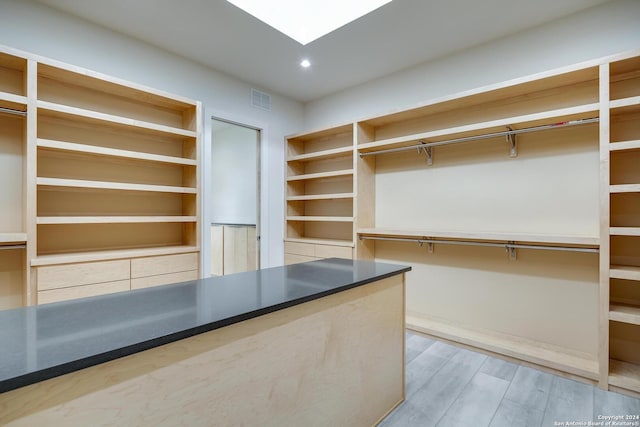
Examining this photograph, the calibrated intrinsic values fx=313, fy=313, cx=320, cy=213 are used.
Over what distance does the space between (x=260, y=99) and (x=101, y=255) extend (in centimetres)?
254

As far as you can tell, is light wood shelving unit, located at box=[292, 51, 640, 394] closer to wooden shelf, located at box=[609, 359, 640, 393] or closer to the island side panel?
wooden shelf, located at box=[609, 359, 640, 393]

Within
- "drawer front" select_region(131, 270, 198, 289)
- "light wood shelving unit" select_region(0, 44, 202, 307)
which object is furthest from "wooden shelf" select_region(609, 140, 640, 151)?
"drawer front" select_region(131, 270, 198, 289)

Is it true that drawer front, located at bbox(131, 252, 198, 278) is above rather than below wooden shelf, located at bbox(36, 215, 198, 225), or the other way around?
below

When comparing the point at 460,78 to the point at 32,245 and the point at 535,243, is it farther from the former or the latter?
the point at 32,245

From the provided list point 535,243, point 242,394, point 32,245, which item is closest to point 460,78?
point 535,243

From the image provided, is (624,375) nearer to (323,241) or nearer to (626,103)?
(626,103)

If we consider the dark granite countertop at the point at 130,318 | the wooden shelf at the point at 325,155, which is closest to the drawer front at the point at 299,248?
the wooden shelf at the point at 325,155

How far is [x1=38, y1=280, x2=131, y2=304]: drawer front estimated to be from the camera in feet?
7.11

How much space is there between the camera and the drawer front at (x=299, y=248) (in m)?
3.92

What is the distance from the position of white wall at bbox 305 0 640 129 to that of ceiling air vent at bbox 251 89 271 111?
1012 mm

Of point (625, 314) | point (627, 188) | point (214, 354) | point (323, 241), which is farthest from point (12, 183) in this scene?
point (625, 314)

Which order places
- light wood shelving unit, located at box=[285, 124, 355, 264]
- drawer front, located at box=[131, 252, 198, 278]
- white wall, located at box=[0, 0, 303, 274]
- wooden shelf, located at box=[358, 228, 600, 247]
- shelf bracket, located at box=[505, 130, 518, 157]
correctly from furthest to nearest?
Answer: light wood shelving unit, located at box=[285, 124, 355, 264] → shelf bracket, located at box=[505, 130, 518, 157] → drawer front, located at box=[131, 252, 198, 278] → white wall, located at box=[0, 0, 303, 274] → wooden shelf, located at box=[358, 228, 600, 247]

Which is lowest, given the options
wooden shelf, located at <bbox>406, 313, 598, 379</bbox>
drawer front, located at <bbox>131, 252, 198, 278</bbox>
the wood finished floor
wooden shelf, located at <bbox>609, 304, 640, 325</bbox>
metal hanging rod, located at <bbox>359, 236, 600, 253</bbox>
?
the wood finished floor

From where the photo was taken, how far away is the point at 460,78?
310cm
